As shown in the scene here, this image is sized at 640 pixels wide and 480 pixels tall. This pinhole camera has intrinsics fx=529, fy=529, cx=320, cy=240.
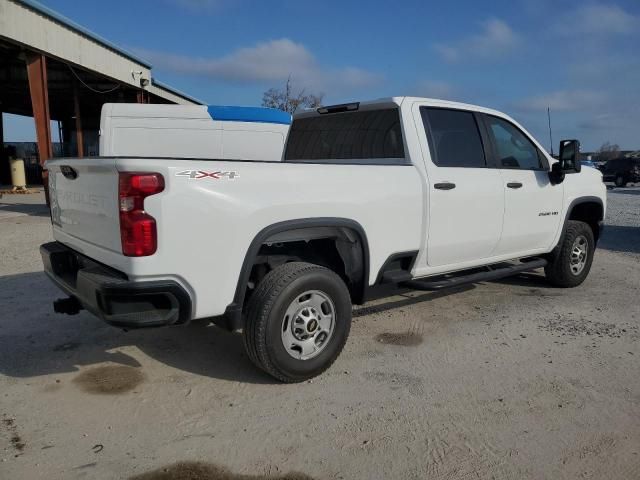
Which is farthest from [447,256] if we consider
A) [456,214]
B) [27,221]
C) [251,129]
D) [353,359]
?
[27,221]

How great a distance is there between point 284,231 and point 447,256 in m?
1.74

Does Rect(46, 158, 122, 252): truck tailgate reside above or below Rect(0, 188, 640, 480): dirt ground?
above

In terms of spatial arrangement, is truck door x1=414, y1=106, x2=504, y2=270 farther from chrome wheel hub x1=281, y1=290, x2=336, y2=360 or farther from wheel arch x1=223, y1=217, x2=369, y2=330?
chrome wheel hub x1=281, y1=290, x2=336, y2=360

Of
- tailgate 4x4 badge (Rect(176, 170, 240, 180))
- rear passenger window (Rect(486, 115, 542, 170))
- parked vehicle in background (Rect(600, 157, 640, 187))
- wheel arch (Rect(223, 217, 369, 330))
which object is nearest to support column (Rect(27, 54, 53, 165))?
rear passenger window (Rect(486, 115, 542, 170))

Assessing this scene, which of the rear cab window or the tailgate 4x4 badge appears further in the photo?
the rear cab window

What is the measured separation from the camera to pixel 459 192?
4.46 meters

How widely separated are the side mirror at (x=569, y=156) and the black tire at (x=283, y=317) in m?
3.10

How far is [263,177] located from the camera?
3.25m

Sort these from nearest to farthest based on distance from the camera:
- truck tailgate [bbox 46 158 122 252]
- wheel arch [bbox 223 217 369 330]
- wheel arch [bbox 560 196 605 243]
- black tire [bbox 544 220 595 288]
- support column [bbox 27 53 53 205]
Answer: truck tailgate [bbox 46 158 122 252], wheel arch [bbox 223 217 369 330], black tire [bbox 544 220 595 288], wheel arch [bbox 560 196 605 243], support column [bbox 27 53 53 205]

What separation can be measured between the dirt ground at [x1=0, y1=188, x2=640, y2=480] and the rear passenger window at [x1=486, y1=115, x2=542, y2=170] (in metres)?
1.50

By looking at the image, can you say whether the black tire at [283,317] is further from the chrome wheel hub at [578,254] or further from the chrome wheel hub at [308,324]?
the chrome wheel hub at [578,254]

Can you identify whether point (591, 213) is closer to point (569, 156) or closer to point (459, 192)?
point (569, 156)

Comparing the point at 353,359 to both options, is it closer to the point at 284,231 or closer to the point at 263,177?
the point at 284,231

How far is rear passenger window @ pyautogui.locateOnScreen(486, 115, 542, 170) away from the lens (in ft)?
16.7
